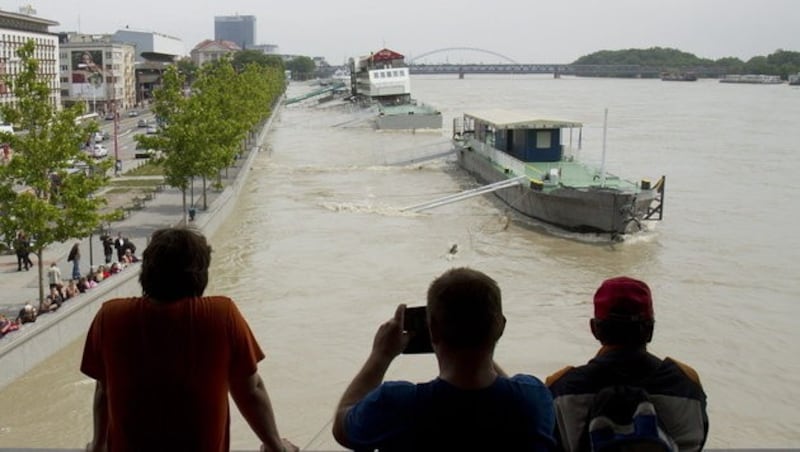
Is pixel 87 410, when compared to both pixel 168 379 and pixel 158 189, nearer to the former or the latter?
pixel 168 379

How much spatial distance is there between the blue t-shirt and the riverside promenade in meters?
4.48

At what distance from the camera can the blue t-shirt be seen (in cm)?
266

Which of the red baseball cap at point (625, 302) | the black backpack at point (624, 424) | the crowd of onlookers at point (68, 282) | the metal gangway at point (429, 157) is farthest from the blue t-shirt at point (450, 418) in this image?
the metal gangway at point (429, 157)

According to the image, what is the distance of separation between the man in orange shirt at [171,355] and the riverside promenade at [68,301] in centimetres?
371

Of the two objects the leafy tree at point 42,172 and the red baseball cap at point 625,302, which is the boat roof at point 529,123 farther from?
the red baseball cap at point 625,302

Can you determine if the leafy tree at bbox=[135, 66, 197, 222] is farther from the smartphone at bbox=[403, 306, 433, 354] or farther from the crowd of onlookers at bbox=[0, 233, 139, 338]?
the smartphone at bbox=[403, 306, 433, 354]

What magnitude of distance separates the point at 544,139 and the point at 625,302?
34.7 m

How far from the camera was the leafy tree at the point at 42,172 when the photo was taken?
55.5 ft

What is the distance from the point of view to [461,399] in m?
2.67

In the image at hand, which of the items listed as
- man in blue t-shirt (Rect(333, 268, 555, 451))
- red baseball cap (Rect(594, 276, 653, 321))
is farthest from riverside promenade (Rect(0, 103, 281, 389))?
man in blue t-shirt (Rect(333, 268, 555, 451))

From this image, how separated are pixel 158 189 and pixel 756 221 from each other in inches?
843

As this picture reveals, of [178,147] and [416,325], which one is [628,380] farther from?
[178,147]

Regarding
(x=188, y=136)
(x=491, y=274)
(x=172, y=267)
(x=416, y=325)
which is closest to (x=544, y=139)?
(x=188, y=136)

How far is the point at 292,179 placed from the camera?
44.8 metres
